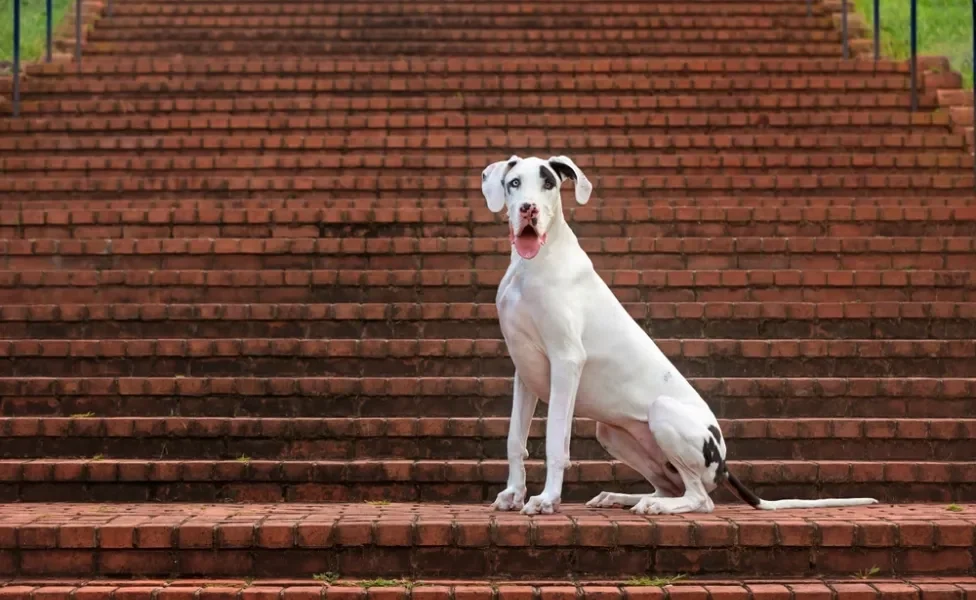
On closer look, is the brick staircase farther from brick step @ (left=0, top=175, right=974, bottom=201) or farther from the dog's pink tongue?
the dog's pink tongue

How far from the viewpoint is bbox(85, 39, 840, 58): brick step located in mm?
10742

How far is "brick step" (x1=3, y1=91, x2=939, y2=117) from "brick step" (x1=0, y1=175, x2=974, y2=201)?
48.9 inches

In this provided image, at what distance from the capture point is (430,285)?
7.06m

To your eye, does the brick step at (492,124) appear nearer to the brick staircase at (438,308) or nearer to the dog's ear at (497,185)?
the brick staircase at (438,308)

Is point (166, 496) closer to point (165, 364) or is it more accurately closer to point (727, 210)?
point (165, 364)

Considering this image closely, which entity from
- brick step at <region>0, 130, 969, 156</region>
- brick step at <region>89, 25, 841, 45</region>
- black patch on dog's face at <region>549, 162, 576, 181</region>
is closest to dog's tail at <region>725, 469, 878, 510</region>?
black patch on dog's face at <region>549, 162, 576, 181</region>

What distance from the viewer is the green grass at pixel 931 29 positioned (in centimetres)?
1083

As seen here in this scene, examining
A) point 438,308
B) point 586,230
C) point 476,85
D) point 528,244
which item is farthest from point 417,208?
point 528,244

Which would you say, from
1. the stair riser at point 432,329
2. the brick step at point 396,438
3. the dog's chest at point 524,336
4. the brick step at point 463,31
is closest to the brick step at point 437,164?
the stair riser at point 432,329

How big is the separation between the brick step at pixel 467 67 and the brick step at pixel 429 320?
3.91 m

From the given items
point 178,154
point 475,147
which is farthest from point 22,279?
point 475,147

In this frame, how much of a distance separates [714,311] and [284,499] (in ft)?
8.28

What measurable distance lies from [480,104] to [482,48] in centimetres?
146

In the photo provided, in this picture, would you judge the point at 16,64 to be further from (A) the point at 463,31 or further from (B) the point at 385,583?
(B) the point at 385,583
